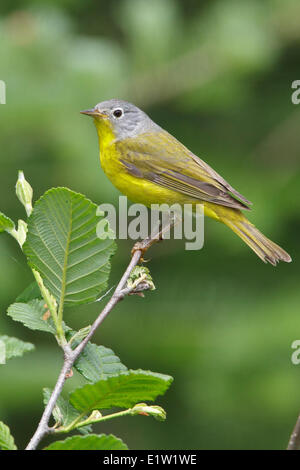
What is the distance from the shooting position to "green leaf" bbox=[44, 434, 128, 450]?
1.26 meters

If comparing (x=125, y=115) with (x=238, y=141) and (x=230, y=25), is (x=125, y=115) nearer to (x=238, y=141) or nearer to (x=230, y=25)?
(x=230, y=25)

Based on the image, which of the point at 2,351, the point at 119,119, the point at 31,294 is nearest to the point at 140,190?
the point at 119,119

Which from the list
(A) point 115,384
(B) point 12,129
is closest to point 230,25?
(B) point 12,129

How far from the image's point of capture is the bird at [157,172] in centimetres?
360

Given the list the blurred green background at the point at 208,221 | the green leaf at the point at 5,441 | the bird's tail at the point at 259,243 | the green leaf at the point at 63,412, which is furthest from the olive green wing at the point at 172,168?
the green leaf at the point at 5,441

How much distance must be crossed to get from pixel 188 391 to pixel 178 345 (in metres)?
0.73

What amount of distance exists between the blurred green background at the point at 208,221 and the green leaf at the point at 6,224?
2057 mm

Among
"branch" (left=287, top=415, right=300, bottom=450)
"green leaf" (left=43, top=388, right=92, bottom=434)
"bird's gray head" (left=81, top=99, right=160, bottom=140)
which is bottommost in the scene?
"green leaf" (left=43, top=388, right=92, bottom=434)

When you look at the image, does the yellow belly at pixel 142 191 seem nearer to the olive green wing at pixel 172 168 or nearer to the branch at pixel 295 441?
the olive green wing at pixel 172 168

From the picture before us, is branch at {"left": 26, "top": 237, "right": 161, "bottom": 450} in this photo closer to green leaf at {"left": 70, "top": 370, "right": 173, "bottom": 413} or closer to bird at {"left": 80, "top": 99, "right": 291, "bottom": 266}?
green leaf at {"left": 70, "top": 370, "right": 173, "bottom": 413}

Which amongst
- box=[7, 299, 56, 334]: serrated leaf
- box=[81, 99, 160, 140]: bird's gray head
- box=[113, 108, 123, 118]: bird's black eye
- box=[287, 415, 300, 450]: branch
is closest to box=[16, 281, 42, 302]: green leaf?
box=[7, 299, 56, 334]: serrated leaf

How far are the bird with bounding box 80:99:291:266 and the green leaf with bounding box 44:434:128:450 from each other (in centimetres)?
215

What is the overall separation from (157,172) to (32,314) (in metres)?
2.29

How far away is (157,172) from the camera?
3832 millimetres
